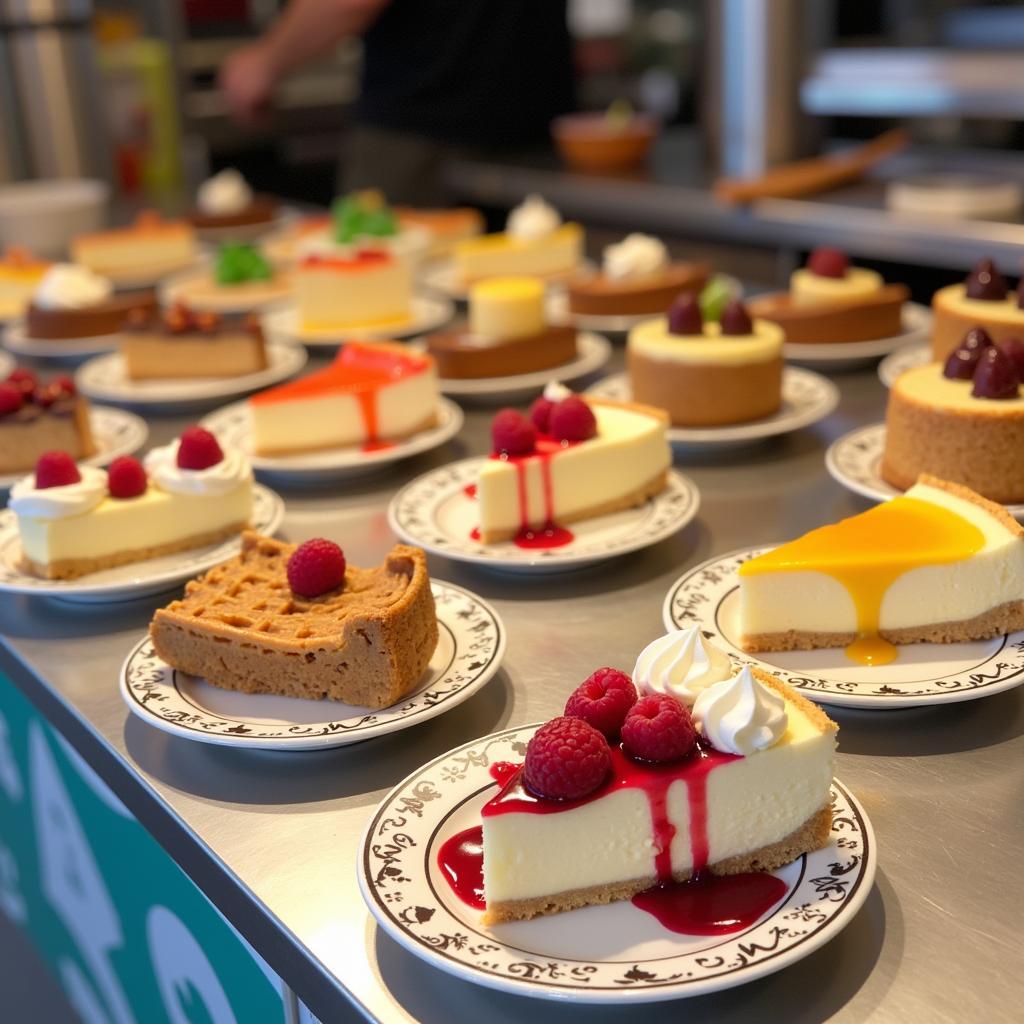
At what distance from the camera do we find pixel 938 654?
1.41 meters

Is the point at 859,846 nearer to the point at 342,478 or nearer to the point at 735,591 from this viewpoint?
the point at 735,591

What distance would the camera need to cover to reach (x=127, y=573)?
1774 mm

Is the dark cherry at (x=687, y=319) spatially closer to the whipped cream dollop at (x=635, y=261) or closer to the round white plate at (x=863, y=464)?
the round white plate at (x=863, y=464)

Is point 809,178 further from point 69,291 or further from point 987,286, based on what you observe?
point 69,291

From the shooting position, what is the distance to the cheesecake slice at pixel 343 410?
217 cm

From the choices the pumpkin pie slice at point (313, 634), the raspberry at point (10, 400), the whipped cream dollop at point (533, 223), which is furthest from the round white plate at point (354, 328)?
the pumpkin pie slice at point (313, 634)

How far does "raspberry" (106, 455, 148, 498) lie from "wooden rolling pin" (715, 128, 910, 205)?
200 centimetres

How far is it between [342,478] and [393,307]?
87 centimetres

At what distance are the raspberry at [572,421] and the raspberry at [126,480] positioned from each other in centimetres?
60

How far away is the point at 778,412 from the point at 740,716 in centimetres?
118

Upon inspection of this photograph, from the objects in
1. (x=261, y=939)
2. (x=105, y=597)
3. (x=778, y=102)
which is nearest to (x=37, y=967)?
(x=105, y=597)

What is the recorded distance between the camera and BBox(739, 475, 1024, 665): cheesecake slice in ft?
4.66

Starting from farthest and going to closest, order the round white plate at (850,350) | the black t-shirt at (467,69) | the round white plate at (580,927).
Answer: the black t-shirt at (467,69) < the round white plate at (850,350) < the round white plate at (580,927)

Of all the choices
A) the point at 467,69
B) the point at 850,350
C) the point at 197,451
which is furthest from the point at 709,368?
the point at 467,69
